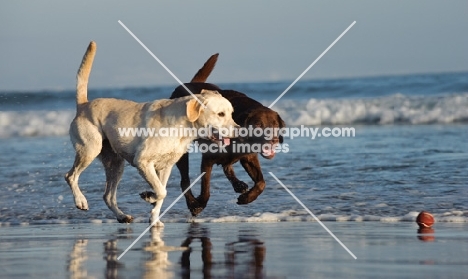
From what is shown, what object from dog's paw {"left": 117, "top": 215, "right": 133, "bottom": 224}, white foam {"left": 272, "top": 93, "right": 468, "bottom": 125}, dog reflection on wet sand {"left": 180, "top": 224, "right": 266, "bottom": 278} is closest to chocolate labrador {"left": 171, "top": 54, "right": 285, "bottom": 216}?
dog's paw {"left": 117, "top": 215, "right": 133, "bottom": 224}

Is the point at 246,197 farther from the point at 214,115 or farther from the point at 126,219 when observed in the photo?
the point at 214,115

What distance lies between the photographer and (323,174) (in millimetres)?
13133

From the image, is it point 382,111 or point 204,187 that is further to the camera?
point 382,111

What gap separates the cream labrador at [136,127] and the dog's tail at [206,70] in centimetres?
135

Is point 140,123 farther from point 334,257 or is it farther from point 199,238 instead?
point 334,257

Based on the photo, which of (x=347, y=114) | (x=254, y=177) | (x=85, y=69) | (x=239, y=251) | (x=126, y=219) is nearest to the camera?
(x=239, y=251)

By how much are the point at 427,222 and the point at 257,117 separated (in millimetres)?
1833

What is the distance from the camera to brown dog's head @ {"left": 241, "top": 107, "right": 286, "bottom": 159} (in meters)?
9.48

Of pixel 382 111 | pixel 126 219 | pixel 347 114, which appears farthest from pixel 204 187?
pixel 347 114

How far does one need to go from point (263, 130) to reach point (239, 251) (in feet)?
6.85

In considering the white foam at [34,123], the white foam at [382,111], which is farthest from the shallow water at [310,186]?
the white foam at [34,123]

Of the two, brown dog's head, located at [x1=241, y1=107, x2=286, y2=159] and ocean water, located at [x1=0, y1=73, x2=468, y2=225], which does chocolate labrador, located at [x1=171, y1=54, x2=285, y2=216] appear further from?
ocean water, located at [x1=0, y1=73, x2=468, y2=225]

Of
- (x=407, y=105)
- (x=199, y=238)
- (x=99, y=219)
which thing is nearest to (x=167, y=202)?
(x=99, y=219)

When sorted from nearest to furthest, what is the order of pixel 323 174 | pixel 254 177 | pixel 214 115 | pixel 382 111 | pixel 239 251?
pixel 239 251 → pixel 214 115 → pixel 254 177 → pixel 323 174 → pixel 382 111
